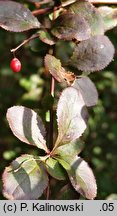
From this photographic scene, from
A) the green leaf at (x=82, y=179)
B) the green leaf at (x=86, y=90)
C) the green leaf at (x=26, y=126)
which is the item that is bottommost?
the green leaf at (x=82, y=179)

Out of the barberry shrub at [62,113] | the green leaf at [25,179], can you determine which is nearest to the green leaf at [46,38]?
the barberry shrub at [62,113]

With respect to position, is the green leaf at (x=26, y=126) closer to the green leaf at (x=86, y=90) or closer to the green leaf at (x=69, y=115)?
the green leaf at (x=69, y=115)

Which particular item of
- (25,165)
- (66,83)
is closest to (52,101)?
(66,83)

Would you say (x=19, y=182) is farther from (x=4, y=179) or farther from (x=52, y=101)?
(x=52, y=101)

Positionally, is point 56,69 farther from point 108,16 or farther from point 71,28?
point 108,16

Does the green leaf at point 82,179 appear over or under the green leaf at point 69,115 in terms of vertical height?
under
